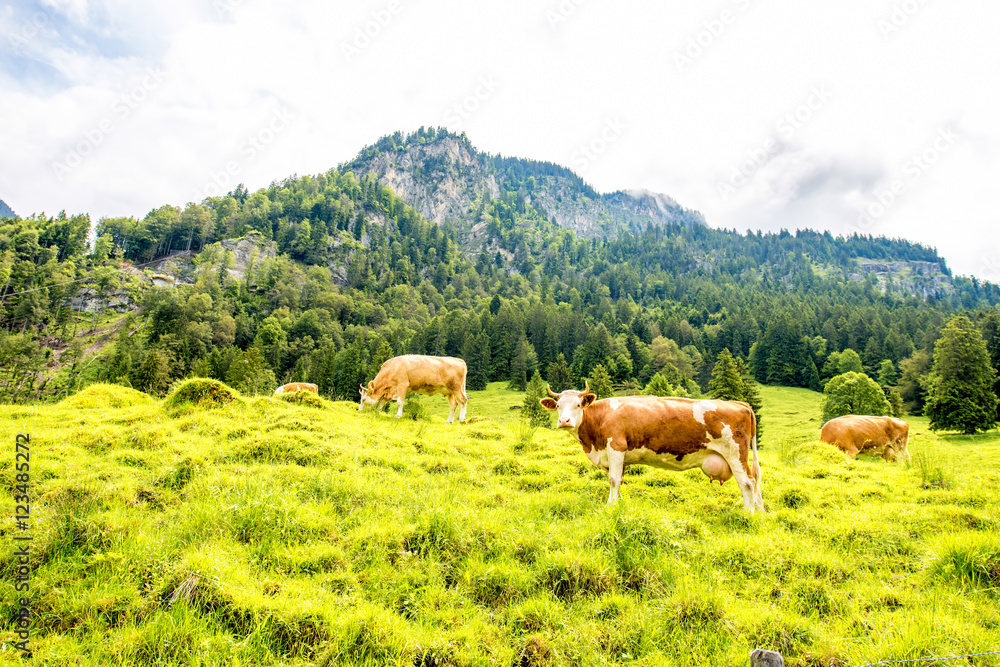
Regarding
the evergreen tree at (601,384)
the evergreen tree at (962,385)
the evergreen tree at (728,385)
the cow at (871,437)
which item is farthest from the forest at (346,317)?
the cow at (871,437)

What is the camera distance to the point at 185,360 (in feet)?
255

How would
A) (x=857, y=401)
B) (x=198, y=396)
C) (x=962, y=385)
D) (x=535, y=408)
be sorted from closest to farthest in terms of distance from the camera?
(x=198, y=396) < (x=962, y=385) < (x=535, y=408) < (x=857, y=401)

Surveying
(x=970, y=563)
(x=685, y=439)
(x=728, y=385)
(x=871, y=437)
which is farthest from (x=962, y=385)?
(x=970, y=563)

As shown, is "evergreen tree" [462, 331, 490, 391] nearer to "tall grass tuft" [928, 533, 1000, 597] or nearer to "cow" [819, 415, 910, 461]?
"cow" [819, 415, 910, 461]

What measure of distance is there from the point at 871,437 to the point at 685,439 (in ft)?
49.9

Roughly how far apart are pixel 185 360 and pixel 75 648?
91.4 metres

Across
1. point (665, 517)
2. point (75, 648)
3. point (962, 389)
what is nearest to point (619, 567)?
point (665, 517)

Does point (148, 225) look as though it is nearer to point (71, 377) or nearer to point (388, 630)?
point (71, 377)

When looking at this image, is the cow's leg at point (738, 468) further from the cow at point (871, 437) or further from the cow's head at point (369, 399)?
the cow at point (871, 437)

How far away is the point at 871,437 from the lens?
17.7 metres

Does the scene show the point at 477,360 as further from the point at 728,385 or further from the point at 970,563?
the point at 970,563

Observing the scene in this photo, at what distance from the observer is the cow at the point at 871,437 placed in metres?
17.7

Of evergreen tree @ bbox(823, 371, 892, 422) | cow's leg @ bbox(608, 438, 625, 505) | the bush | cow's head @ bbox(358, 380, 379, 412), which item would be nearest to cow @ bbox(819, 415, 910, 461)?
cow's leg @ bbox(608, 438, 625, 505)

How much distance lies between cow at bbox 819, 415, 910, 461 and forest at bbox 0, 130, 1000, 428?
1760 inches
